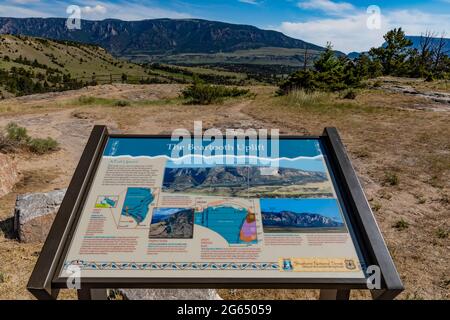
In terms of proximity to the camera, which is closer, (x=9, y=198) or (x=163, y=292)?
(x=163, y=292)

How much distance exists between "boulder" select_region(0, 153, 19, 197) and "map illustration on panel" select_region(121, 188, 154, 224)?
5531 millimetres

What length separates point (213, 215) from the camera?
306 centimetres

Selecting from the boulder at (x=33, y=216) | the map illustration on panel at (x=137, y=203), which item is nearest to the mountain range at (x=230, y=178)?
the map illustration on panel at (x=137, y=203)

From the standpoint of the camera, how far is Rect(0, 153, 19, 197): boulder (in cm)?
751

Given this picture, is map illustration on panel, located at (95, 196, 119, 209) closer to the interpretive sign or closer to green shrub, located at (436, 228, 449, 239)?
the interpretive sign

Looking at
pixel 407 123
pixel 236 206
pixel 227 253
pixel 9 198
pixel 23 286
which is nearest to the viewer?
pixel 227 253

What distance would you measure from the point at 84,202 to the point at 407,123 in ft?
43.1

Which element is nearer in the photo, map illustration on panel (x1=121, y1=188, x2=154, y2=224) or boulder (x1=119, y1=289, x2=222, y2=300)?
map illustration on panel (x1=121, y1=188, x2=154, y2=224)

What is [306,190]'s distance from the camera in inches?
129

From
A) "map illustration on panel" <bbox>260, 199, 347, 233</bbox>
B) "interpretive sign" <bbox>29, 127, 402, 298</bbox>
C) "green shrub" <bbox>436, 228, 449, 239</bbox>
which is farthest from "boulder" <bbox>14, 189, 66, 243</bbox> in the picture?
"green shrub" <bbox>436, 228, 449, 239</bbox>

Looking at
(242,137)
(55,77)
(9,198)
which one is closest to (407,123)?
(242,137)

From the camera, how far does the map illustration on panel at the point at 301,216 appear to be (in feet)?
9.73
